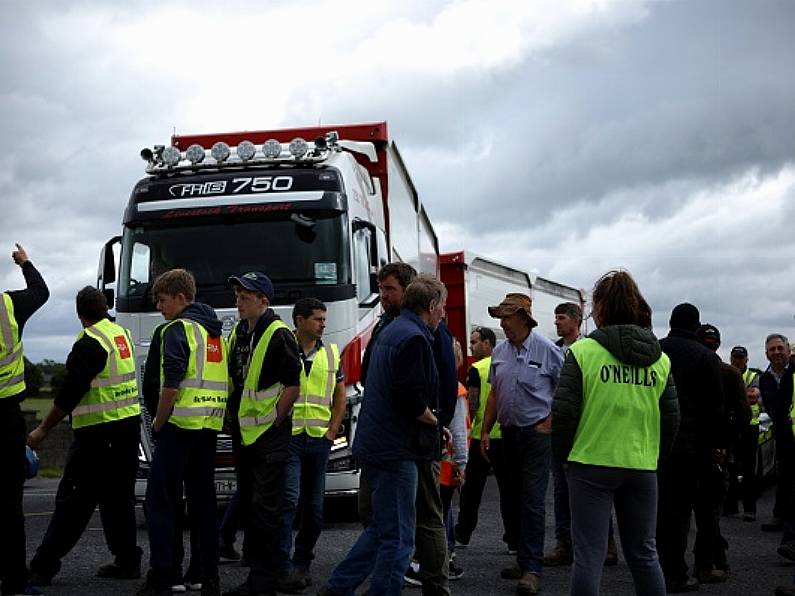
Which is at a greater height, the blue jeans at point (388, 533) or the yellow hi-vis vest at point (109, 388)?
the yellow hi-vis vest at point (109, 388)

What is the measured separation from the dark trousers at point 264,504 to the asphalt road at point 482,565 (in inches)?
26.6

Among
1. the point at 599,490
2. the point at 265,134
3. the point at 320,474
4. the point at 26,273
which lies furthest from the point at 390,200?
the point at 599,490

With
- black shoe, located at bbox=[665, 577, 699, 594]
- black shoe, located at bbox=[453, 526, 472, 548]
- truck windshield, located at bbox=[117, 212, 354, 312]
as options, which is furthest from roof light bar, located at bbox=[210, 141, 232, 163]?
black shoe, located at bbox=[665, 577, 699, 594]

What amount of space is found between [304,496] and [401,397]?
7.52ft

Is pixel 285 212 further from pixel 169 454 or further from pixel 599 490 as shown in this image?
pixel 599 490

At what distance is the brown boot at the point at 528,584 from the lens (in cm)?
774

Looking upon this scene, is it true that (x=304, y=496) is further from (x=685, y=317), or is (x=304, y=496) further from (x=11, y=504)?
(x=685, y=317)

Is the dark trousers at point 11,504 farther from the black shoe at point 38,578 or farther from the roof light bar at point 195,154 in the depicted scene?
the roof light bar at point 195,154

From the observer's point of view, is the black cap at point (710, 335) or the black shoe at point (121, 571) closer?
the black shoe at point (121, 571)

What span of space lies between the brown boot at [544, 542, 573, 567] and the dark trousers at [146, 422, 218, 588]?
302 cm

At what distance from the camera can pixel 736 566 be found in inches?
364

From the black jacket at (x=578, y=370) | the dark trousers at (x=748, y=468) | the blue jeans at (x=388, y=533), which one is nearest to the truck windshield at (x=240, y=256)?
the blue jeans at (x=388, y=533)

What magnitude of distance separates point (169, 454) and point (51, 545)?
4.91 ft

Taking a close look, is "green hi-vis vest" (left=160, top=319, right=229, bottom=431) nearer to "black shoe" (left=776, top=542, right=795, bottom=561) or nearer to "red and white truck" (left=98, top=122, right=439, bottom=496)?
"red and white truck" (left=98, top=122, right=439, bottom=496)
